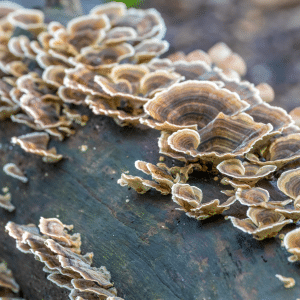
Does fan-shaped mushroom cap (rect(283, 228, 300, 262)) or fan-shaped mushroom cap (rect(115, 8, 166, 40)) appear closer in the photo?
fan-shaped mushroom cap (rect(283, 228, 300, 262))

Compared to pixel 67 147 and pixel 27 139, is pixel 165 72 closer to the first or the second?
pixel 67 147

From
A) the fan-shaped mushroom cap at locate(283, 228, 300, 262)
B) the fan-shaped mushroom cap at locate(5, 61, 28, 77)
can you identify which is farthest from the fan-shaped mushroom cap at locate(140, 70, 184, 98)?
the fan-shaped mushroom cap at locate(5, 61, 28, 77)

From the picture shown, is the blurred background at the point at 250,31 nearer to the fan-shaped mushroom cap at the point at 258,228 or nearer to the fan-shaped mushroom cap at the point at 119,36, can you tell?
the fan-shaped mushroom cap at the point at 119,36

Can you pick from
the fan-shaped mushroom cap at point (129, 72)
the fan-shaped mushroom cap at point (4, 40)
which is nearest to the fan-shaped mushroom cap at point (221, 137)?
the fan-shaped mushroom cap at point (129, 72)

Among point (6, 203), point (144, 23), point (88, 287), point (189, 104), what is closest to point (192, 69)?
point (189, 104)

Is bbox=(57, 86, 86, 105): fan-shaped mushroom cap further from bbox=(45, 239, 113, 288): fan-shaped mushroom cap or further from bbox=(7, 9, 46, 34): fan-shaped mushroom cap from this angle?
bbox=(45, 239, 113, 288): fan-shaped mushroom cap

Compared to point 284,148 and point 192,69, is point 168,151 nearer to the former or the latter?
point 284,148
